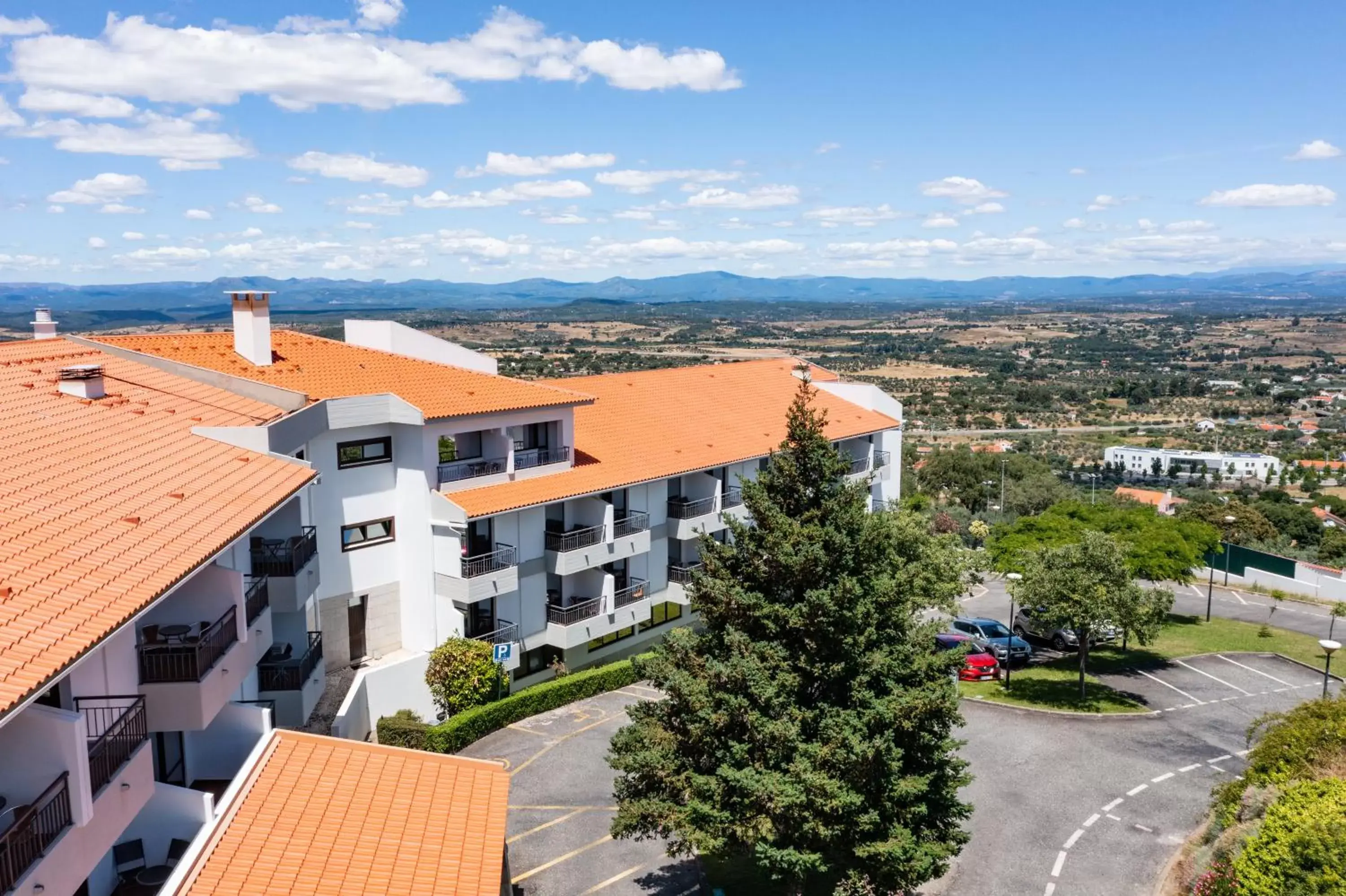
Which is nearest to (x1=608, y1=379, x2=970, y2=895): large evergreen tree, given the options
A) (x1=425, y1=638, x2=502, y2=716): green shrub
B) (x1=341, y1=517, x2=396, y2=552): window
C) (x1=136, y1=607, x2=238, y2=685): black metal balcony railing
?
(x1=136, y1=607, x2=238, y2=685): black metal balcony railing

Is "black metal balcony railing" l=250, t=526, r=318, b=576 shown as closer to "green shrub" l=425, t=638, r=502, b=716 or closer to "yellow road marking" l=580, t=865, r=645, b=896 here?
"green shrub" l=425, t=638, r=502, b=716

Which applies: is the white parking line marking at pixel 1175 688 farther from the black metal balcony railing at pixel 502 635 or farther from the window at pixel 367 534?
the window at pixel 367 534

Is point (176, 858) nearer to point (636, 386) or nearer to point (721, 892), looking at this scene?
point (721, 892)

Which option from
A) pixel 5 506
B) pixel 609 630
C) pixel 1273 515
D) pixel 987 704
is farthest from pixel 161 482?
pixel 1273 515

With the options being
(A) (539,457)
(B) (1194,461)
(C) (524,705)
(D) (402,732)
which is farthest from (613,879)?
(B) (1194,461)

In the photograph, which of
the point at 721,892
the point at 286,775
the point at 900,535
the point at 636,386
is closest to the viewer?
the point at 286,775

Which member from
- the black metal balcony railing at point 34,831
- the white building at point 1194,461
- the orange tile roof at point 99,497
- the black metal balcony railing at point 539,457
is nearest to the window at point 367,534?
the black metal balcony railing at point 539,457

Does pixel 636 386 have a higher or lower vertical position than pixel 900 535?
higher

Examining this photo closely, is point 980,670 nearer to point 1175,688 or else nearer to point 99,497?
point 1175,688
